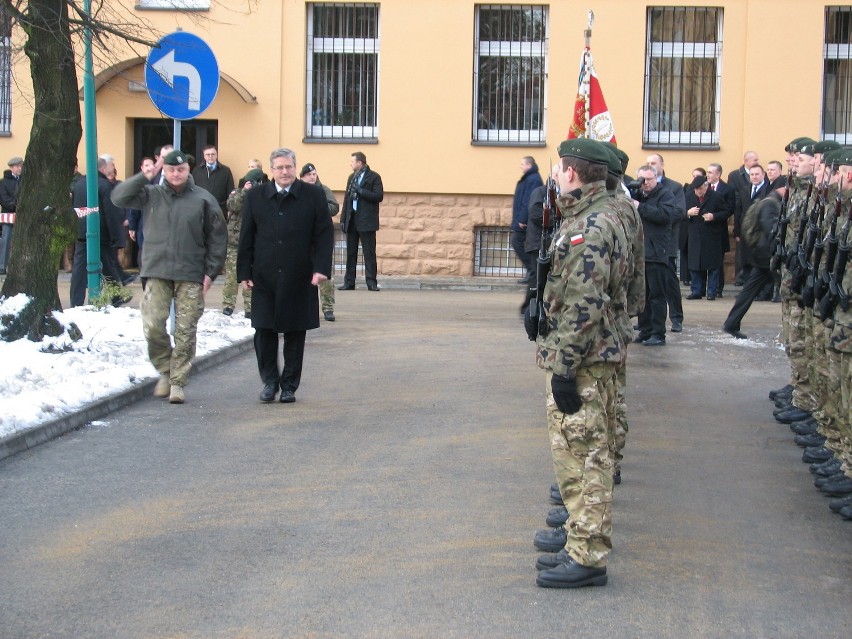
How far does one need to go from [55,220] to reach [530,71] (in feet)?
41.4

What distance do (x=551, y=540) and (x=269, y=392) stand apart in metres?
4.45

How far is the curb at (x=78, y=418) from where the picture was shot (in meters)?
7.99

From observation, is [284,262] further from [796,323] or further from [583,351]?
[583,351]

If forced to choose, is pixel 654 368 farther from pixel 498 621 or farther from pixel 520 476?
pixel 498 621

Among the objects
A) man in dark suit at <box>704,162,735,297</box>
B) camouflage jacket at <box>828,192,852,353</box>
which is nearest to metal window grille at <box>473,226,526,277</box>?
man in dark suit at <box>704,162,735,297</box>

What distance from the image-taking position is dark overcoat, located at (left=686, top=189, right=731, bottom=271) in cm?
1952

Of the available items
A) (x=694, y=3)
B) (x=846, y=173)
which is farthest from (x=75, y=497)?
(x=694, y=3)

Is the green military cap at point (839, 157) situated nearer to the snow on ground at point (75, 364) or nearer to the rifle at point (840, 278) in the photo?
the rifle at point (840, 278)

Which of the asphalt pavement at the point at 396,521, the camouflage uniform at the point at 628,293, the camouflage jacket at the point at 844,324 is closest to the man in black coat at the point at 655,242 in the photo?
the asphalt pavement at the point at 396,521

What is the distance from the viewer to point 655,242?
13789 mm

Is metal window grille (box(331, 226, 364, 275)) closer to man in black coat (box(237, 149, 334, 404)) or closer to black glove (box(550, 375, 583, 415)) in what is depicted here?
man in black coat (box(237, 149, 334, 404))

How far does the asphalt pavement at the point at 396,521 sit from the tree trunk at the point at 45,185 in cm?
203

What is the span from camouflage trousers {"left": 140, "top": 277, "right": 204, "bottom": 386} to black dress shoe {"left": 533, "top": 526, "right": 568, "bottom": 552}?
466cm

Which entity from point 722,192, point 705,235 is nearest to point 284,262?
point 705,235
